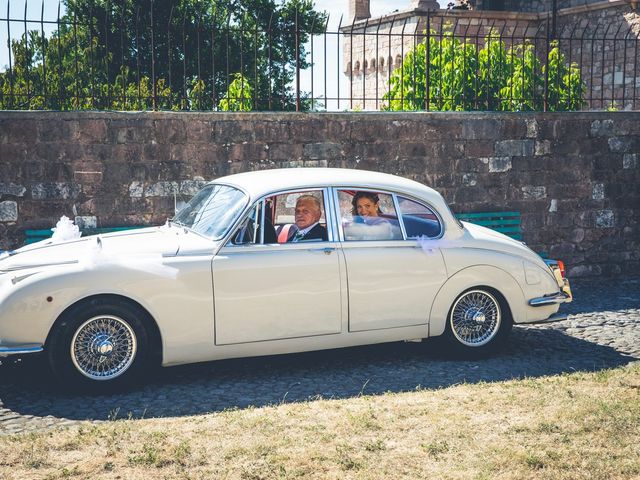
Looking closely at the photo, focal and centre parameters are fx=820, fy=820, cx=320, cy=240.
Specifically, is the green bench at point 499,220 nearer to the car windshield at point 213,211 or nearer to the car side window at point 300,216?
the car side window at point 300,216

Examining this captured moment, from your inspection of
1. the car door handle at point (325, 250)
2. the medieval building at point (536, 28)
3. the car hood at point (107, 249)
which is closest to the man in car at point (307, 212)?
the car door handle at point (325, 250)

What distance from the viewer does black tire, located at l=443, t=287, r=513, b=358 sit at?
703 cm

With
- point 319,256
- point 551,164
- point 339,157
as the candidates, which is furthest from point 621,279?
point 319,256

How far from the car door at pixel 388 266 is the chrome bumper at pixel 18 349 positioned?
2.40 meters

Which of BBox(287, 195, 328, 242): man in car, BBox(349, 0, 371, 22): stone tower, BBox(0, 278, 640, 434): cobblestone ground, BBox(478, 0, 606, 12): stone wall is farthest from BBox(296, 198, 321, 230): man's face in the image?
BBox(349, 0, 371, 22): stone tower

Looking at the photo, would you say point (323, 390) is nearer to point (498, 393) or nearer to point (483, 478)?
point (498, 393)

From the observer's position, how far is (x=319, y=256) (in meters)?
6.52

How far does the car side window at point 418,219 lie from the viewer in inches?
275

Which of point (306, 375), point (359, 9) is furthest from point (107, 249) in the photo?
point (359, 9)

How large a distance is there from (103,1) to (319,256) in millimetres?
30195

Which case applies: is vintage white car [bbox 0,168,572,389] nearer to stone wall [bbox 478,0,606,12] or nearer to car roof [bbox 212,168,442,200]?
car roof [bbox 212,168,442,200]

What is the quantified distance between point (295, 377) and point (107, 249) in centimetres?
178

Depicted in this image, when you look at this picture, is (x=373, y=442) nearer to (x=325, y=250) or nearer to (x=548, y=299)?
(x=325, y=250)

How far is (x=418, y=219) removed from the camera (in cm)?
707
